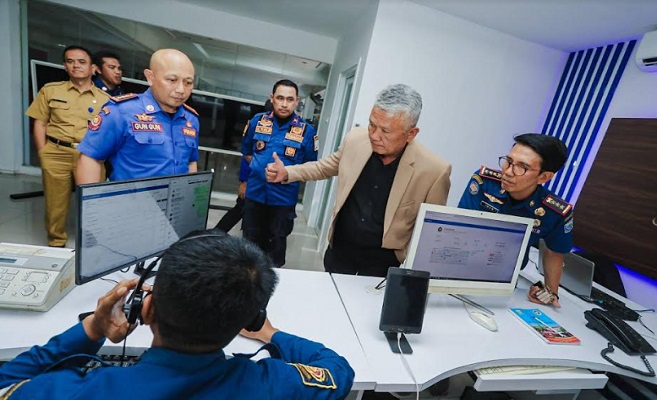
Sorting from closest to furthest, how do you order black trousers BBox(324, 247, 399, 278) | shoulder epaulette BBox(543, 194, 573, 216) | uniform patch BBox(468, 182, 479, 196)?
shoulder epaulette BBox(543, 194, 573, 216) < uniform patch BBox(468, 182, 479, 196) < black trousers BBox(324, 247, 399, 278)

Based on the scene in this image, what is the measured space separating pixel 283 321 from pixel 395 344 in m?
0.41

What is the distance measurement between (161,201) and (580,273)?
229 centimetres

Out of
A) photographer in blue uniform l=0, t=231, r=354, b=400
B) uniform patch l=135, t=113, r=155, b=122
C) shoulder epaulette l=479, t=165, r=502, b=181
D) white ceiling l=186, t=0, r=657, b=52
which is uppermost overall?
white ceiling l=186, t=0, r=657, b=52

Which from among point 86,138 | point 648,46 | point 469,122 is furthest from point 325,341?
point 648,46

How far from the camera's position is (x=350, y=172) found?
1.65 meters

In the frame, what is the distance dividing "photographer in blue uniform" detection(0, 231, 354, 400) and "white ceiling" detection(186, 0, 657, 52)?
3184 millimetres

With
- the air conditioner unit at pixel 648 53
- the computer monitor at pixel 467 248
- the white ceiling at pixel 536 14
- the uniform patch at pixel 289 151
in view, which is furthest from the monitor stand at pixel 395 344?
the air conditioner unit at pixel 648 53

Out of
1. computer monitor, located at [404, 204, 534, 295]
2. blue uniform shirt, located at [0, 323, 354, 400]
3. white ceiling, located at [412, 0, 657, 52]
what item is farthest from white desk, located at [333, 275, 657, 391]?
white ceiling, located at [412, 0, 657, 52]

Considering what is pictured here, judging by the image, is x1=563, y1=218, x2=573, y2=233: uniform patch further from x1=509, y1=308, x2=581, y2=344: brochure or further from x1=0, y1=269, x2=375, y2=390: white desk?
x1=0, y1=269, x2=375, y2=390: white desk

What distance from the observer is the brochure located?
1305 mm

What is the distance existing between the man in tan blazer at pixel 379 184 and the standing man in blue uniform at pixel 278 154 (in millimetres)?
868

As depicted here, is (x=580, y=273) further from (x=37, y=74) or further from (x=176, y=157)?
(x=37, y=74)

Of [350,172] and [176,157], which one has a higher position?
[350,172]

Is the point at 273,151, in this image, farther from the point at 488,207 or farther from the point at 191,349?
the point at 191,349
